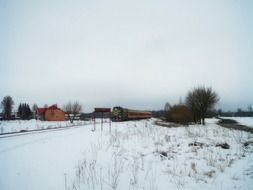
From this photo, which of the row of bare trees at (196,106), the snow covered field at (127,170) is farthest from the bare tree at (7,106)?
the snow covered field at (127,170)

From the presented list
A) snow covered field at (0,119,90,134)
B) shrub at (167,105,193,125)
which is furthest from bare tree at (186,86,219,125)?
snow covered field at (0,119,90,134)

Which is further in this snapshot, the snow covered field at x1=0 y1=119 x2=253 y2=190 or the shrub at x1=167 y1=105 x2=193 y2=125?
the shrub at x1=167 y1=105 x2=193 y2=125

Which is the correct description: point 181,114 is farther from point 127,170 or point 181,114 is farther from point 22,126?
point 22,126

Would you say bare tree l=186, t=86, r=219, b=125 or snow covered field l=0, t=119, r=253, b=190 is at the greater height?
bare tree l=186, t=86, r=219, b=125

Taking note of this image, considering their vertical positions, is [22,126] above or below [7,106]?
below

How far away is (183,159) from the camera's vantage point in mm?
9117

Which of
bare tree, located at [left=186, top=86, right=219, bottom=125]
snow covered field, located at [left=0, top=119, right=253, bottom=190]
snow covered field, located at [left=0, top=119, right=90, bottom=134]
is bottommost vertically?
snow covered field, located at [left=0, top=119, right=90, bottom=134]

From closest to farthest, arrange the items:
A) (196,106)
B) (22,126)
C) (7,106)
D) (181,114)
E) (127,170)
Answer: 1. (127,170)
2. (181,114)
3. (22,126)
4. (196,106)
5. (7,106)

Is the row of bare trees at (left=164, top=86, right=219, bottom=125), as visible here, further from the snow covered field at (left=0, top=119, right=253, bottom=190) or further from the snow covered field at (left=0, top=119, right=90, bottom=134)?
the snow covered field at (left=0, top=119, right=253, bottom=190)

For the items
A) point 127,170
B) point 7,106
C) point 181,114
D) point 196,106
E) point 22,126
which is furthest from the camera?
point 7,106

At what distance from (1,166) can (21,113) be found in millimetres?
99676

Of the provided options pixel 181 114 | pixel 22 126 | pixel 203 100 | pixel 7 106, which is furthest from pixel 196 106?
pixel 7 106

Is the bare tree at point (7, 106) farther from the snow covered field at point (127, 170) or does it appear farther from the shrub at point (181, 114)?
the snow covered field at point (127, 170)

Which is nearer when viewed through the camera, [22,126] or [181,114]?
[181,114]
